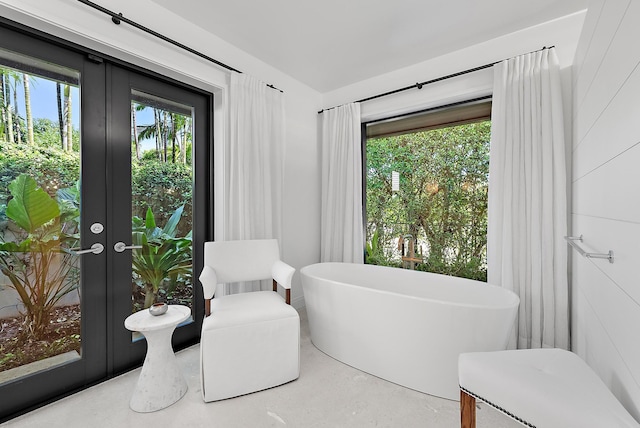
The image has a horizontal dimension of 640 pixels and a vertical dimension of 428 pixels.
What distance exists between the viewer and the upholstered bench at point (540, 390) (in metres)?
0.89

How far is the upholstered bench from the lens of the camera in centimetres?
89

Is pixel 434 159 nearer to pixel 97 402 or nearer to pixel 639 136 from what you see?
pixel 639 136

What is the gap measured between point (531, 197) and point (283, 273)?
2.00 m

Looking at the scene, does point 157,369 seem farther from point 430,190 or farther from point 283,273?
point 430,190

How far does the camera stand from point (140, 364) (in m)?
2.13

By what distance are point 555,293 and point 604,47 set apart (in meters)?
1.64

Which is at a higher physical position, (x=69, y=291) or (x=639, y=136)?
(x=639, y=136)

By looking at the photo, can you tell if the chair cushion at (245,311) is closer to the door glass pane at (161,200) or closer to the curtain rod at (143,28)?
the door glass pane at (161,200)

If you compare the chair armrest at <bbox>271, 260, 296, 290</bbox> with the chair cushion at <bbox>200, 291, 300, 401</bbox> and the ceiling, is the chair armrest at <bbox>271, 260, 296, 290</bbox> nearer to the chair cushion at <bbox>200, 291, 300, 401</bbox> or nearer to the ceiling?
the chair cushion at <bbox>200, 291, 300, 401</bbox>

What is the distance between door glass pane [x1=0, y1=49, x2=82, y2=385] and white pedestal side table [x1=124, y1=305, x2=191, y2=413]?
1.76ft

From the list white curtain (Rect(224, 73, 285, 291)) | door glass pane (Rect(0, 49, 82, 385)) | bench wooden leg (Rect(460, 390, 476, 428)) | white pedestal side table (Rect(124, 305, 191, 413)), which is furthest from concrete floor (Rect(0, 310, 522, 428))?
white curtain (Rect(224, 73, 285, 291))

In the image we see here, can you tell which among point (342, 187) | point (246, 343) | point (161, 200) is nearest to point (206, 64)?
point (161, 200)

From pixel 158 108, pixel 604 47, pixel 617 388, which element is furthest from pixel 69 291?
pixel 604 47

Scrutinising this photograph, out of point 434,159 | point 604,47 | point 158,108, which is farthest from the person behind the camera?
point 434,159
